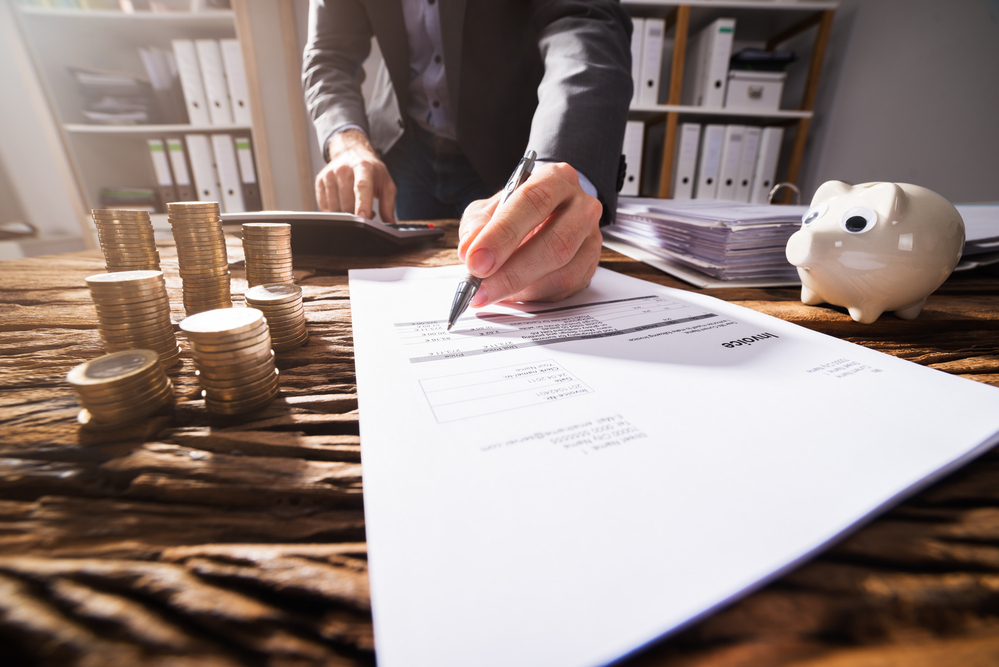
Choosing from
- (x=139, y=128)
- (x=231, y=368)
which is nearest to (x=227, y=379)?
(x=231, y=368)

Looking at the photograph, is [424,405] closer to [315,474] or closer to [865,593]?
[315,474]

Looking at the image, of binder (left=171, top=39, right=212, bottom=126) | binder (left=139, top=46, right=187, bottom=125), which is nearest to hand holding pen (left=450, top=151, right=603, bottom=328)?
binder (left=171, top=39, right=212, bottom=126)

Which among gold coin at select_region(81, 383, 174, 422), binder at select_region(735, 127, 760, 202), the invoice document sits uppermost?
binder at select_region(735, 127, 760, 202)

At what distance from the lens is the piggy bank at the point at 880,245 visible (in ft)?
1.22

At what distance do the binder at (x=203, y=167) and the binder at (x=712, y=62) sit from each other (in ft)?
7.64

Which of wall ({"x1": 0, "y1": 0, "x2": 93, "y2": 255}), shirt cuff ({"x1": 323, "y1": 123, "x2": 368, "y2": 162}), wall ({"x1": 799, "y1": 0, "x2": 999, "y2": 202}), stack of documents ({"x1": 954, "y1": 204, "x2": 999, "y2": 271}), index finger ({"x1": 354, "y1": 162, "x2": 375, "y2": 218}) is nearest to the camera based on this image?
stack of documents ({"x1": 954, "y1": 204, "x2": 999, "y2": 271})

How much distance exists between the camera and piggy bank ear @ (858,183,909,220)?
372 millimetres

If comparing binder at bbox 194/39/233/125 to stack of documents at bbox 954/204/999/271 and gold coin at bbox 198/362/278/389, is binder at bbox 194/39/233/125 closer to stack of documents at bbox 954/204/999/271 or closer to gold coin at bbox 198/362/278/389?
gold coin at bbox 198/362/278/389

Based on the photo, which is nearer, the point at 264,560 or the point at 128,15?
the point at 264,560

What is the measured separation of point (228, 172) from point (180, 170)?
22cm

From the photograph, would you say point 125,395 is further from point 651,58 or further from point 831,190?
point 651,58

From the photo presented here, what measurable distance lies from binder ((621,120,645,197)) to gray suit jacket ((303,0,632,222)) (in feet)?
3.22

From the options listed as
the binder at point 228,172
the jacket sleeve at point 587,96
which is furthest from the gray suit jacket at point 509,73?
the binder at point 228,172

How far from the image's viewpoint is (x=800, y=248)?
426 mm
